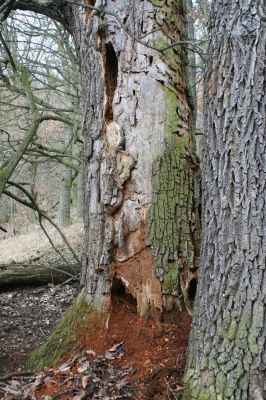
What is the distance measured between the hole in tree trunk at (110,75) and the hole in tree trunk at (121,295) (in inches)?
51.4

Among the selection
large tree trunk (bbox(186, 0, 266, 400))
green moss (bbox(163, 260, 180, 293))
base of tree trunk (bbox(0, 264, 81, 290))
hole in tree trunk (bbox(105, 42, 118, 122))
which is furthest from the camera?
base of tree trunk (bbox(0, 264, 81, 290))

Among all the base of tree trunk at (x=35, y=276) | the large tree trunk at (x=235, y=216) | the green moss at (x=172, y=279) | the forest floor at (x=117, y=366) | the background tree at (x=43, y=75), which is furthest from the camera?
the background tree at (x=43, y=75)

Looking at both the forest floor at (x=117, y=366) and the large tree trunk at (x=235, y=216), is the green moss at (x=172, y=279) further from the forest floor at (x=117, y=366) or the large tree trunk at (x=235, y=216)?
the large tree trunk at (x=235, y=216)

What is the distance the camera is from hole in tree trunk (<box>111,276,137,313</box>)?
133 inches

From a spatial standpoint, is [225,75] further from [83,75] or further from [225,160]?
[83,75]

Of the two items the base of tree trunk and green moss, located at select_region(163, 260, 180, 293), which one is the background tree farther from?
green moss, located at select_region(163, 260, 180, 293)

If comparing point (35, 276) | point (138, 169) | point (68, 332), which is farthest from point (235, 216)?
point (35, 276)

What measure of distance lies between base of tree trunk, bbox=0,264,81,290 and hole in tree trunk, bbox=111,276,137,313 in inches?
96.0

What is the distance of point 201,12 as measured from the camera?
839 centimetres

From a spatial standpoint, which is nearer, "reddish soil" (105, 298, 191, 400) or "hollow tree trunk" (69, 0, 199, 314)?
"reddish soil" (105, 298, 191, 400)

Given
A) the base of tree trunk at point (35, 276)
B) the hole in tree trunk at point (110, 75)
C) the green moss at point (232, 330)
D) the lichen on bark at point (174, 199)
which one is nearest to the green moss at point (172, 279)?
the lichen on bark at point (174, 199)

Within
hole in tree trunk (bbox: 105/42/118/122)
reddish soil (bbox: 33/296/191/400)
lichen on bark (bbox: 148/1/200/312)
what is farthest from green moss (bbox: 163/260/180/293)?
hole in tree trunk (bbox: 105/42/118/122)

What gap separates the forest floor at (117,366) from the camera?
2.78 m

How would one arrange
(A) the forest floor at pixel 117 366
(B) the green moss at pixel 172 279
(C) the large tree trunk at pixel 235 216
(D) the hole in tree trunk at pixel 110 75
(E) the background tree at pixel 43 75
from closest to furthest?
(C) the large tree trunk at pixel 235 216 < (A) the forest floor at pixel 117 366 < (B) the green moss at pixel 172 279 < (D) the hole in tree trunk at pixel 110 75 < (E) the background tree at pixel 43 75
